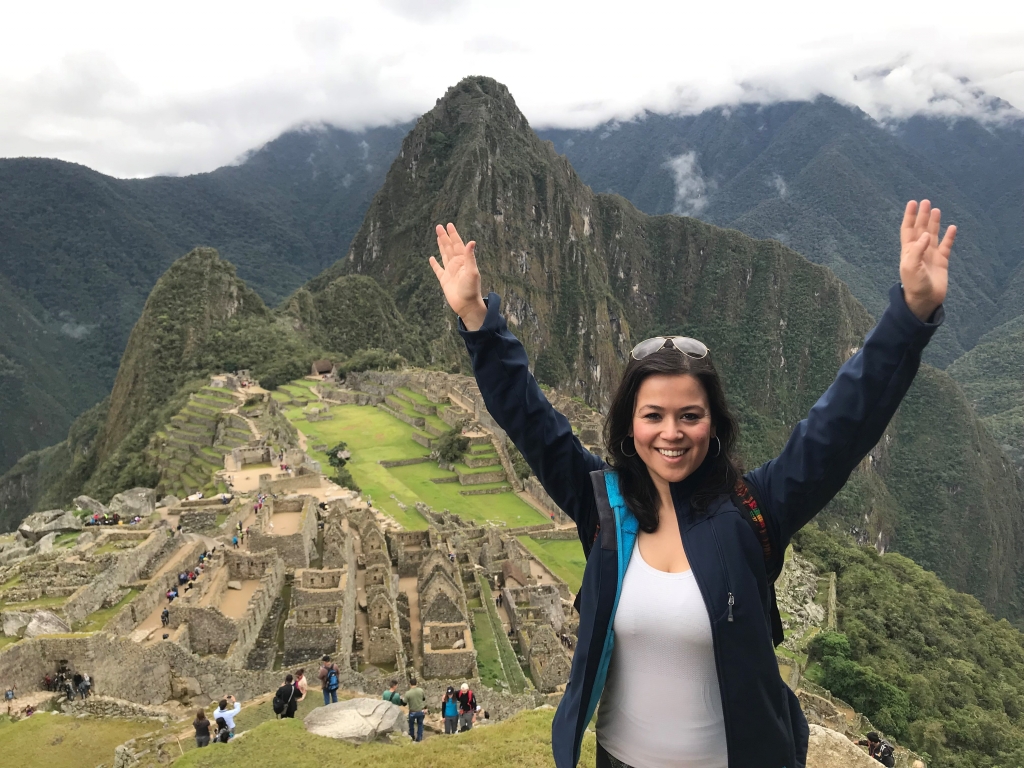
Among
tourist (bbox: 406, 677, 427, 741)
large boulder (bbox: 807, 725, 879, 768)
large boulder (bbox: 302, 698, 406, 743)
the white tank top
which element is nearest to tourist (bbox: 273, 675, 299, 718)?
large boulder (bbox: 302, 698, 406, 743)

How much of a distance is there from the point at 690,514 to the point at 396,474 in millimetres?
35405

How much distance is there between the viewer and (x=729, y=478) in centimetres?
254

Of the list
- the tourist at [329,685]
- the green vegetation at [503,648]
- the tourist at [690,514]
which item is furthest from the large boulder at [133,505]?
the tourist at [690,514]

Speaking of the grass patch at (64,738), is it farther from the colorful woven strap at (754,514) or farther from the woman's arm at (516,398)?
the colorful woven strap at (754,514)

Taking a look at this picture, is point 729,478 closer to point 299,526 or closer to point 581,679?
point 581,679

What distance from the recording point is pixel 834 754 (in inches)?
248

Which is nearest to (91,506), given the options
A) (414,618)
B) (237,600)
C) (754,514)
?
(237,600)

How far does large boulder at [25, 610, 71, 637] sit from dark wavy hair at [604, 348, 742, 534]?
12.3m

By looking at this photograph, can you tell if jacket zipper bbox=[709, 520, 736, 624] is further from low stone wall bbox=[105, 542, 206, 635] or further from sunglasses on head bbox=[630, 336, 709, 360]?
low stone wall bbox=[105, 542, 206, 635]

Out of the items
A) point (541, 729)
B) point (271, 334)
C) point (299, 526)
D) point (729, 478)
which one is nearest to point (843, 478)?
point (729, 478)

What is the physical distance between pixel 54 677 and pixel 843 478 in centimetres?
1266

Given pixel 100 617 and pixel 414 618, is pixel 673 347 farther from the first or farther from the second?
pixel 414 618

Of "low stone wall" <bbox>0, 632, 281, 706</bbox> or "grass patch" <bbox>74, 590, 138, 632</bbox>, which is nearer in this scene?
"low stone wall" <bbox>0, 632, 281, 706</bbox>

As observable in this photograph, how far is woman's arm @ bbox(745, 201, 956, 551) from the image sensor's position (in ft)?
7.25
